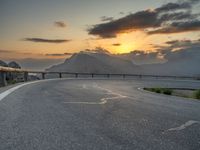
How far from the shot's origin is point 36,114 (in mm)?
7375

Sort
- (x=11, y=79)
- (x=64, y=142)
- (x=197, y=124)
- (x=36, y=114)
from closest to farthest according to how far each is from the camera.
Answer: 1. (x=64, y=142)
2. (x=197, y=124)
3. (x=36, y=114)
4. (x=11, y=79)

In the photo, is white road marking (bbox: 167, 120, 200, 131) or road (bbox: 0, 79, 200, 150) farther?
white road marking (bbox: 167, 120, 200, 131)

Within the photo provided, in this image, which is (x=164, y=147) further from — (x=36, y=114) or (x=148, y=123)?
(x=36, y=114)

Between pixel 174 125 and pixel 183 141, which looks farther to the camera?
pixel 174 125

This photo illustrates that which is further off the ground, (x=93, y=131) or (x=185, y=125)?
(x=93, y=131)

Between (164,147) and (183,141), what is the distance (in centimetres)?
59

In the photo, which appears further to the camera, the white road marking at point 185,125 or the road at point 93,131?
the white road marking at point 185,125

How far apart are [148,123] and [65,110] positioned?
2536mm

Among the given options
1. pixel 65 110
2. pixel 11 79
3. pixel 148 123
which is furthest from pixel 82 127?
pixel 11 79

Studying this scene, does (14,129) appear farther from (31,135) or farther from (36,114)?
(36,114)

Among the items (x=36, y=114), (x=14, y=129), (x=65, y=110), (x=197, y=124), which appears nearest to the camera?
(x=14, y=129)

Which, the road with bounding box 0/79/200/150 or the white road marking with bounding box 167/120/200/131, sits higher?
the road with bounding box 0/79/200/150

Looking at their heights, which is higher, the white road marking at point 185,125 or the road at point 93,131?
the road at point 93,131

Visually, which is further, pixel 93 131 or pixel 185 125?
pixel 185 125
